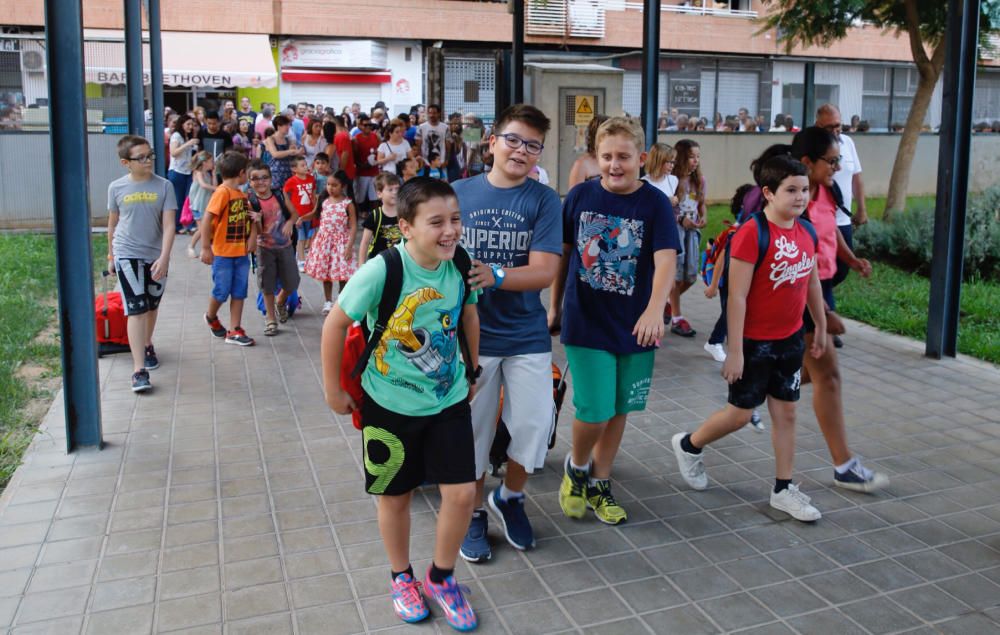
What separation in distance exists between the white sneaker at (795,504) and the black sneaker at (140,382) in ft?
13.8

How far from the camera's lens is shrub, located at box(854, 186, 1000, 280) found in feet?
35.0

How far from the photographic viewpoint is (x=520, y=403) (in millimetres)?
4023

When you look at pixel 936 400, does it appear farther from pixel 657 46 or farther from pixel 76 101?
pixel 76 101

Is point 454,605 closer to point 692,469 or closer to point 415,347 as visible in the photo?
point 415,347

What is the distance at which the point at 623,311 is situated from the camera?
4.32m

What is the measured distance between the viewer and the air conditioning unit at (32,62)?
2054cm

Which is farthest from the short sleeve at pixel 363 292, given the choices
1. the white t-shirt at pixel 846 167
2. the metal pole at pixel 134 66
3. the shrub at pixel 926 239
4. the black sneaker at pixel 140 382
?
the shrub at pixel 926 239

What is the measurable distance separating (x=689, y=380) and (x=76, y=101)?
14.1 ft

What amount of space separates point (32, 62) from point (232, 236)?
52.2 ft

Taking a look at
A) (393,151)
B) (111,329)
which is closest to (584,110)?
(393,151)

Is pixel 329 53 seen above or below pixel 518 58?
above

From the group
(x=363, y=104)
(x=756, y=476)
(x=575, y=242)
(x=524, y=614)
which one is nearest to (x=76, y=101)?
(x=575, y=242)

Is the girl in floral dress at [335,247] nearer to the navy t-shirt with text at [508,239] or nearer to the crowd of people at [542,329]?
the crowd of people at [542,329]

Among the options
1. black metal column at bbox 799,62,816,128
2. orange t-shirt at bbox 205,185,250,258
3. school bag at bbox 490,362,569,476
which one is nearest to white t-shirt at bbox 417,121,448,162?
orange t-shirt at bbox 205,185,250,258
